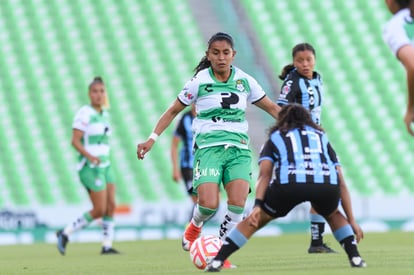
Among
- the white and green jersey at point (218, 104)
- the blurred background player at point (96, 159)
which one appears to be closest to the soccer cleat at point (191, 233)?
the white and green jersey at point (218, 104)

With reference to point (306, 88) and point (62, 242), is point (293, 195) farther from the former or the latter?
point (62, 242)

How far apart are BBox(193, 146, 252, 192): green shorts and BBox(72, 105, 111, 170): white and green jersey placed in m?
4.49

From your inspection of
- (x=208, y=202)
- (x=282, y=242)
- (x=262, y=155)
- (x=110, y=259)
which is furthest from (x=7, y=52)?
(x=262, y=155)

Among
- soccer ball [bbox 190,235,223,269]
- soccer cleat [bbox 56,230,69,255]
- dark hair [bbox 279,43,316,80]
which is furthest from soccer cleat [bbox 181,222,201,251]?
soccer cleat [bbox 56,230,69,255]

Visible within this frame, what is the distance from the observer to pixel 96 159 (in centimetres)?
1351

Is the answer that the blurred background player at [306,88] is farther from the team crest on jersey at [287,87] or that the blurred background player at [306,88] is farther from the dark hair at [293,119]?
the dark hair at [293,119]

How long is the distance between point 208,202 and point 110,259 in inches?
108

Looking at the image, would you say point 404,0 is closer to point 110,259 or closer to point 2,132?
point 110,259

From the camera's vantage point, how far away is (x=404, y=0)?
6824 mm

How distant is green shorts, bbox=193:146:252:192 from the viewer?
9.23m

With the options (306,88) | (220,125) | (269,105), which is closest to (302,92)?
(306,88)

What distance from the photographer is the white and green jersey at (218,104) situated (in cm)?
933

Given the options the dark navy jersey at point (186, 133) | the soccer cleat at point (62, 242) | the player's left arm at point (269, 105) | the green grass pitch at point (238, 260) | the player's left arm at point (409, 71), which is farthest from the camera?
the dark navy jersey at point (186, 133)

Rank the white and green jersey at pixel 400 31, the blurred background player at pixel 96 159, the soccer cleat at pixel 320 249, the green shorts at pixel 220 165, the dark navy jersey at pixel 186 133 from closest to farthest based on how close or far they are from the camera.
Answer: the white and green jersey at pixel 400 31 → the green shorts at pixel 220 165 → the soccer cleat at pixel 320 249 → the blurred background player at pixel 96 159 → the dark navy jersey at pixel 186 133
